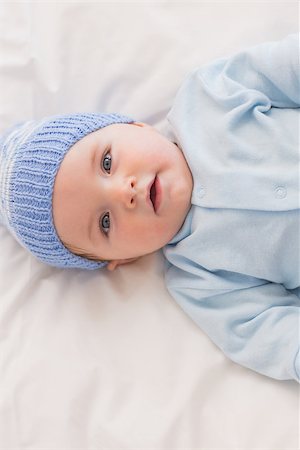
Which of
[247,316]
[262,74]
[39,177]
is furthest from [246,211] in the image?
[39,177]

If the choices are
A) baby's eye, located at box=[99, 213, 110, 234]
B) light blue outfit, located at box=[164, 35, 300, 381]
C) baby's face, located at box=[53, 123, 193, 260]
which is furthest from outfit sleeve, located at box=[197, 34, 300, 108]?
baby's eye, located at box=[99, 213, 110, 234]

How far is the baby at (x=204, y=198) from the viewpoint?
129cm

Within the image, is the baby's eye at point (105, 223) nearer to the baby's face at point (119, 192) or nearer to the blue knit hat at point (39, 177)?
the baby's face at point (119, 192)

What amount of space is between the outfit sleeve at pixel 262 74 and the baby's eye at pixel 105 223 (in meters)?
0.39

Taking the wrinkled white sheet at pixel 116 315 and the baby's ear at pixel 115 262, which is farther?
the baby's ear at pixel 115 262

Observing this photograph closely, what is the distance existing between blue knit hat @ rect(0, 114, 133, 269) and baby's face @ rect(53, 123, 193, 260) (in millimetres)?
22

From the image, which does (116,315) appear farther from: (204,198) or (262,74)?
(262,74)

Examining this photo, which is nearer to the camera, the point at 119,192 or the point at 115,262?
the point at 119,192

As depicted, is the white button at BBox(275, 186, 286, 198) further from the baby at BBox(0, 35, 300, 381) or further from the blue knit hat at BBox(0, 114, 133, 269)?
the blue knit hat at BBox(0, 114, 133, 269)

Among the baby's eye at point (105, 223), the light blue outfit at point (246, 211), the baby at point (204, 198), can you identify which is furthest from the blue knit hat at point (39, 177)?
the light blue outfit at point (246, 211)

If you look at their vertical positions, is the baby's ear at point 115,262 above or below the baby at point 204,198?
below

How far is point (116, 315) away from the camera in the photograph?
4.61ft

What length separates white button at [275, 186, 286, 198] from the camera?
50.1 inches

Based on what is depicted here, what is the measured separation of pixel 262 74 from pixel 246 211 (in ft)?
1.11
